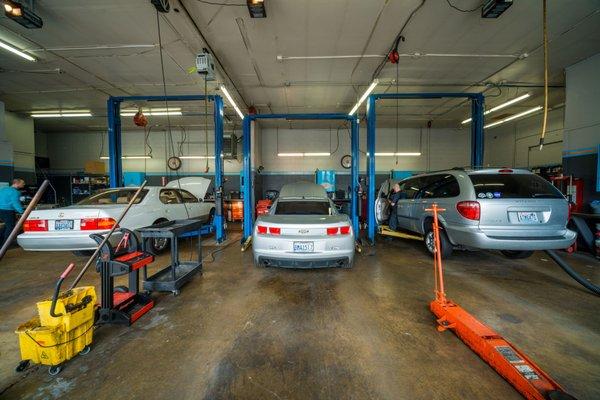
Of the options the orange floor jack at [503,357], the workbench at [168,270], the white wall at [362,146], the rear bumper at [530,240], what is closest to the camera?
the orange floor jack at [503,357]

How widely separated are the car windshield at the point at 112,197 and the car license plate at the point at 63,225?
0.91m

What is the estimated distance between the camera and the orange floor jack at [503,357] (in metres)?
1.47

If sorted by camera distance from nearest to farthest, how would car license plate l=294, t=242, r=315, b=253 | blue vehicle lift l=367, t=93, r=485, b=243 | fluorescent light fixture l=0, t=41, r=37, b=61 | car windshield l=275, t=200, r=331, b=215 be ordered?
car license plate l=294, t=242, r=315, b=253
car windshield l=275, t=200, r=331, b=215
fluorescent light fixture l=0, t=41, r=37, b=61
blue vehicle lift l=367, t=93, r=485, b=243

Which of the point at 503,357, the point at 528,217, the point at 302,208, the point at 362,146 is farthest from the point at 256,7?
the point at 362,146

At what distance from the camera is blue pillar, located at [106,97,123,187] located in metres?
6.30

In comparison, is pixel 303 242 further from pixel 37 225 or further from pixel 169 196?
pixel 37 225

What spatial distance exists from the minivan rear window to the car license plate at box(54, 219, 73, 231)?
654 cm

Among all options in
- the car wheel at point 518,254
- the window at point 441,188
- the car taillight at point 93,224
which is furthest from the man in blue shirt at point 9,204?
the car wheel at point 518,254

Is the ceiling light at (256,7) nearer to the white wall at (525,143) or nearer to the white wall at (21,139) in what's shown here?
the white wall at (21,139)

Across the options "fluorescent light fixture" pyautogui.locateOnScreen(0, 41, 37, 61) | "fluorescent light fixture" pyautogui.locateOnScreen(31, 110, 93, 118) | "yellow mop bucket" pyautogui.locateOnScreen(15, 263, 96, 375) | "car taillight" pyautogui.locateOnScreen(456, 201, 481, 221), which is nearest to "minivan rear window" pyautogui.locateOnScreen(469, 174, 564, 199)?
"car taillight" pyautogui.locateOnScreen(456, 201, 481, 221)

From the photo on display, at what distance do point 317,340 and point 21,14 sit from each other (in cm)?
658

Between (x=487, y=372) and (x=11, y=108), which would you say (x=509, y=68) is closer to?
A: (x=487, y=372)

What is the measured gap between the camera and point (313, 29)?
4711 millimetres

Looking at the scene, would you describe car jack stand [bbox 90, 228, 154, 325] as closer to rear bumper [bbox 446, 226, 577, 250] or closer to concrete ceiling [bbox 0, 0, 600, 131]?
concrete ceiling [bbox 0, 0, 600, 131]
